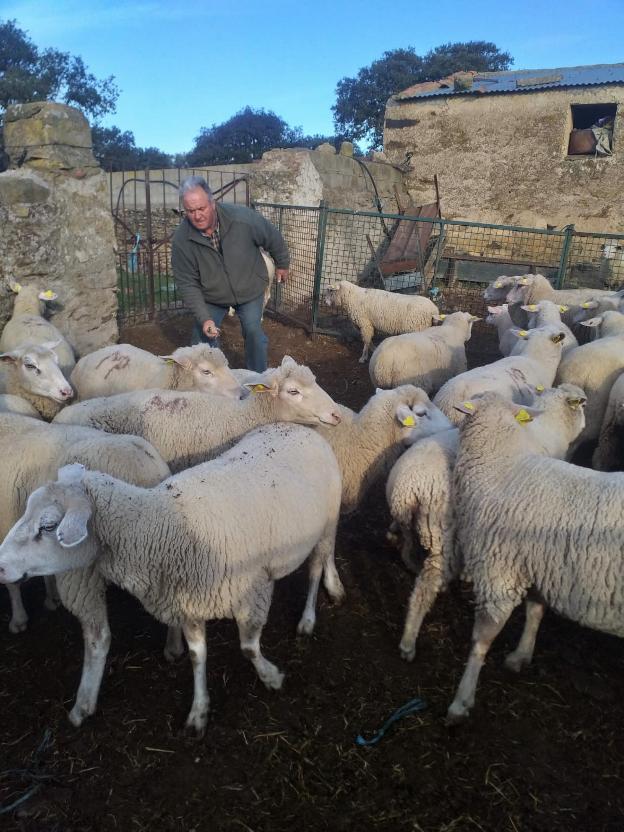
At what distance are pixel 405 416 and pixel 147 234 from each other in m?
6.67

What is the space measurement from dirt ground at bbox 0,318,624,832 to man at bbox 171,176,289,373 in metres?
2.68

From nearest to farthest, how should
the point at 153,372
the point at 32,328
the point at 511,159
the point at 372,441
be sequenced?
the point at 372,441, the point at 153,372, the point at 32,328, the point at 511,159

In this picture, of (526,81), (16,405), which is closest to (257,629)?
(16,405)

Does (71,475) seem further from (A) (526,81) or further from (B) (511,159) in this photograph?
(A) (526,81)

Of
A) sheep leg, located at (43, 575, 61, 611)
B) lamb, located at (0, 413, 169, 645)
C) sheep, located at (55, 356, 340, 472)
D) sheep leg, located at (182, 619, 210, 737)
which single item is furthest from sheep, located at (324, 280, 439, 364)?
sheep leg, located at (182, 619, 210, 737)

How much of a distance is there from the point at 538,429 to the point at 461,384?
0.81m

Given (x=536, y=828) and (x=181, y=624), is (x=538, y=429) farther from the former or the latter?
(x=181, y=624)

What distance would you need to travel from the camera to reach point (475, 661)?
8.60ft

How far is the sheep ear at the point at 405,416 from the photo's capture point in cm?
350

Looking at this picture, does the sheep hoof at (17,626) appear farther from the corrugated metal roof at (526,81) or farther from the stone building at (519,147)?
the corrugated metal roof at (526,81)

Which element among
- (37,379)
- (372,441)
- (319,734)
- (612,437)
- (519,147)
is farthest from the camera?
(519,147)

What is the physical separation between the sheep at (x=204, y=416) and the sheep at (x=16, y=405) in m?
0.49

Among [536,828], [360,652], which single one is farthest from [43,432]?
[536,828]

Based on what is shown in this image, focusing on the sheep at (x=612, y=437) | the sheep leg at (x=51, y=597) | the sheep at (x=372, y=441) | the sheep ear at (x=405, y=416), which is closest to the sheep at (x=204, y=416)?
the sheep at (x=372, y=441)
